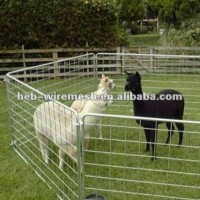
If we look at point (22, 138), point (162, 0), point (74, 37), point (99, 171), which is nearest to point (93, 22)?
point (74, 37)

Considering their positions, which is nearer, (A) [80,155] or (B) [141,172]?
(A) [80,155]

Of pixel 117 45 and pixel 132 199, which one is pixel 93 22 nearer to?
pixel 117 45

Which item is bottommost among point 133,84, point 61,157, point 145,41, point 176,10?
point 145,41

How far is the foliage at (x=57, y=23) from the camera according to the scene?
11445 millimetres

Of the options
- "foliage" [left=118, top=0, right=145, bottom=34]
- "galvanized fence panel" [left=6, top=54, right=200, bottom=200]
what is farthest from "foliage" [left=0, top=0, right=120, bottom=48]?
"foliage" [left=118, top=0, right=145, bottom=34]

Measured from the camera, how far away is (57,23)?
11688mm

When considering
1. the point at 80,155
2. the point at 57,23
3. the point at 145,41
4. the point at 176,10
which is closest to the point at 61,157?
the point at 80,155

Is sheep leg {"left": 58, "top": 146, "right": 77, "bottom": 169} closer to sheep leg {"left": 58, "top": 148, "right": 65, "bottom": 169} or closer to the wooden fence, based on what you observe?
sheep leg {"left": 58, "top": 148, "right": 65, "bottom": 169}

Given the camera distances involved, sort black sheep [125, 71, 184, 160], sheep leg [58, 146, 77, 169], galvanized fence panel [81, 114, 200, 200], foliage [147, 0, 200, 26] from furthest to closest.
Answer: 1. foliage [147, 0, 200, 26]
2. black sheep [125, 71, 184, 160]
3. sheep leg [58, 146, 77, 169]
4. galvanized fence panel [81, 114, 200, 200]

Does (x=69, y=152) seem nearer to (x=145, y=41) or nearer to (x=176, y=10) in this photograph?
(x=176, y=10)

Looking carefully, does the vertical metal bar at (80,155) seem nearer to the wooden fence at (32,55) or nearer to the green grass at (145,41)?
the wooden fence at (32,55)

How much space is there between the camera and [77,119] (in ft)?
11.1

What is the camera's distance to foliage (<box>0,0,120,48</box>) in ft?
37.6

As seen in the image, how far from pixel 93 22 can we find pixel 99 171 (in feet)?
25.2
